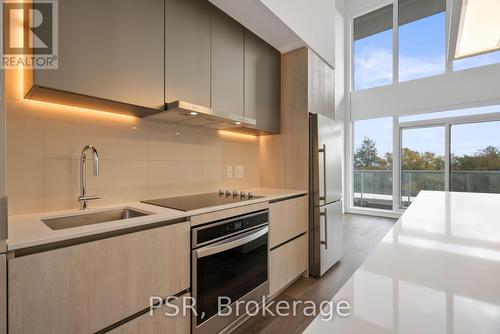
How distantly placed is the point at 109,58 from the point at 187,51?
57cm

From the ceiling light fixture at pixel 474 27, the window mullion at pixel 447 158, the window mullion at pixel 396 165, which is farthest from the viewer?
the window mullion at pixel 396 165

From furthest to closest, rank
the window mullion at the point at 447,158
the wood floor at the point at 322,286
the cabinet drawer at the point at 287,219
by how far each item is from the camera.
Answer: the window mullion at the point at 447,158, the cabinet drawer at the point at 287,219, the wood floor at the point at 322,286

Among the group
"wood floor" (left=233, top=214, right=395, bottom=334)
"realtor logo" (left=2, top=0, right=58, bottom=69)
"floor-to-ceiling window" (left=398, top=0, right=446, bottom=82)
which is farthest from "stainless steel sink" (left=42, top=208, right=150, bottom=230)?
"floor-to-ceiling window" (left=398, top=0, right=446, bottom=82)

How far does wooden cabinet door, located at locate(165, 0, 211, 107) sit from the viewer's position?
1.63 meters

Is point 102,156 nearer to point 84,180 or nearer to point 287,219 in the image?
point 84,180

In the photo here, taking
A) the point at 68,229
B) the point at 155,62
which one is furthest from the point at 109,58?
the point at 68,229

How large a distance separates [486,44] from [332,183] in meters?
2.02

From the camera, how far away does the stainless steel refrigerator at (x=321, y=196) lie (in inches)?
98.0

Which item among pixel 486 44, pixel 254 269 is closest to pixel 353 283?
pixel 486 44

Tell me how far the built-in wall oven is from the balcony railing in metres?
4.45

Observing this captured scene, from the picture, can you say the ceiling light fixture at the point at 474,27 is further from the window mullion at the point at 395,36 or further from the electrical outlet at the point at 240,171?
the window mullion at the point at 395,36

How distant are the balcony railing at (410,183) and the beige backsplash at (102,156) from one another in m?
4.36

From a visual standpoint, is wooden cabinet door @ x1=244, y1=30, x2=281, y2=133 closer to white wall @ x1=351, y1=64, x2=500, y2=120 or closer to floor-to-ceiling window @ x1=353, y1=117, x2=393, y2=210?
white wall @ x1=351, y1=64, x2=500, y2=120

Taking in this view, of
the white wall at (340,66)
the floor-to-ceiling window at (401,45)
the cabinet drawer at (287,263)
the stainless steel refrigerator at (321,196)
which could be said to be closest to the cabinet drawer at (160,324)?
the cabinet drawer at (287,263)
